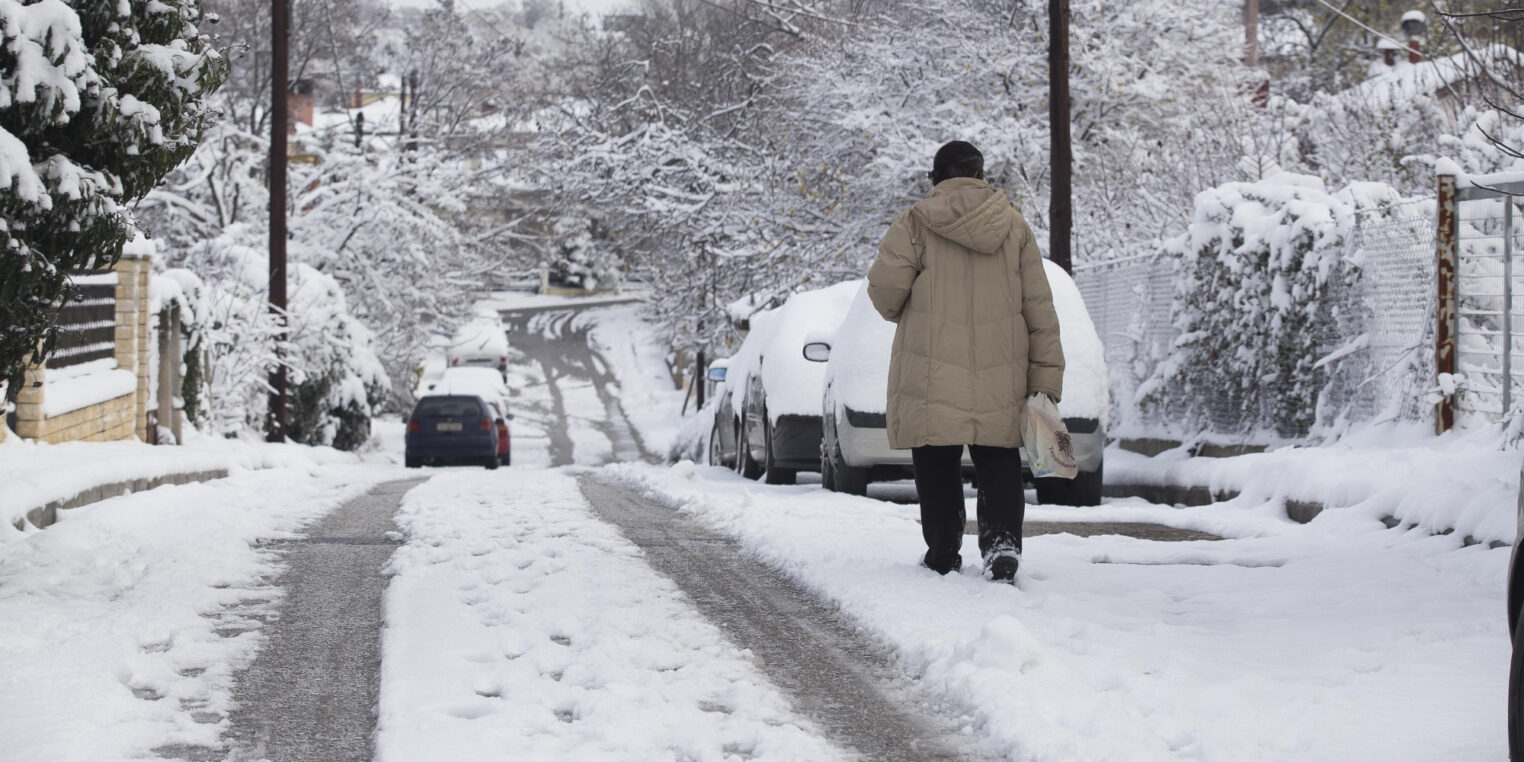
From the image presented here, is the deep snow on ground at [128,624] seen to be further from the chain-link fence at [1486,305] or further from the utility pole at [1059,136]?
the utility pole at [1059,136]

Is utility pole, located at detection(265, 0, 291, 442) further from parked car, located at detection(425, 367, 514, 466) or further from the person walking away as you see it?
the person walking away

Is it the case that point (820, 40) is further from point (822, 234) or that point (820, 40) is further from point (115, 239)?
point (115, 239)

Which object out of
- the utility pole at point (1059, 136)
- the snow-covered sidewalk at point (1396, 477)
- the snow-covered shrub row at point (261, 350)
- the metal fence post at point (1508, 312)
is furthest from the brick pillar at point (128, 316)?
the metal fence post at point (1508, 312)

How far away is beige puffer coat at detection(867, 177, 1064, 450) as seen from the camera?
6.37m

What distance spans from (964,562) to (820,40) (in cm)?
1970

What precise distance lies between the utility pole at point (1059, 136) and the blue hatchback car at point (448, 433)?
465 inches

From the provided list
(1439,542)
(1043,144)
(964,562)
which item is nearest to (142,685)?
(964,562)

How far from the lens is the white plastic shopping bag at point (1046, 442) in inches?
245

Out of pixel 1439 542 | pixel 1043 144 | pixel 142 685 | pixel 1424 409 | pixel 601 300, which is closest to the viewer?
pixel 142 685

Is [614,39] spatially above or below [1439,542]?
above

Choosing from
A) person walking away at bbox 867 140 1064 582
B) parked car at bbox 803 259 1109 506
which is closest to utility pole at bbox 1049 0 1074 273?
parked car at bbox 803 259 1109 506

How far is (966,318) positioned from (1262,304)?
6653 mm

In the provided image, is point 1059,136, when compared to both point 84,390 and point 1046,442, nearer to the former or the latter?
point 84,390

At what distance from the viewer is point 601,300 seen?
7581cm
